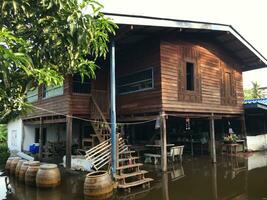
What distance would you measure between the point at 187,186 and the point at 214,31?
29.0 ft

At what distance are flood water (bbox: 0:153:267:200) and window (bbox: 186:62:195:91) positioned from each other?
13.8ft

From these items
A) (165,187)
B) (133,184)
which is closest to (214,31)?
(165,187)

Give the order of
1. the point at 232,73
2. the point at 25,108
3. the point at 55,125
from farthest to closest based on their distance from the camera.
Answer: the point at 55,125 < the point at 232,73 < the point at 25,108

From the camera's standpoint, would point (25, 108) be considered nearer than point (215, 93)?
Yes

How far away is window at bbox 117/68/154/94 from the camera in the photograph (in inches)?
540

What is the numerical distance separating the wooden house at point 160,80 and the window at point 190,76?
0.17 ft

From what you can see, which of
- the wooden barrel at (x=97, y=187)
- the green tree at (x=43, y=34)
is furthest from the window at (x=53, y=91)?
the green tree at (x=43, y=34)

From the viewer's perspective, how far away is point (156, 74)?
514 inches

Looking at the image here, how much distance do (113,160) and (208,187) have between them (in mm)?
3462

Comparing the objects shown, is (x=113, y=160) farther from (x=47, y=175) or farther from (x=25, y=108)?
(x=25, y=108)

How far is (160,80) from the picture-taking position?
502 inches

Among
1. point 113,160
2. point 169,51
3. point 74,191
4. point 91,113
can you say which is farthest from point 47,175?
point 169,51

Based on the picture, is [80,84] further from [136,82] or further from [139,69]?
[139,69]

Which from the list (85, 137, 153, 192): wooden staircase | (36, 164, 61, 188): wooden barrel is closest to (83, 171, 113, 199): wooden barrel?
(85, 137, 153, 192): wooden staircase
